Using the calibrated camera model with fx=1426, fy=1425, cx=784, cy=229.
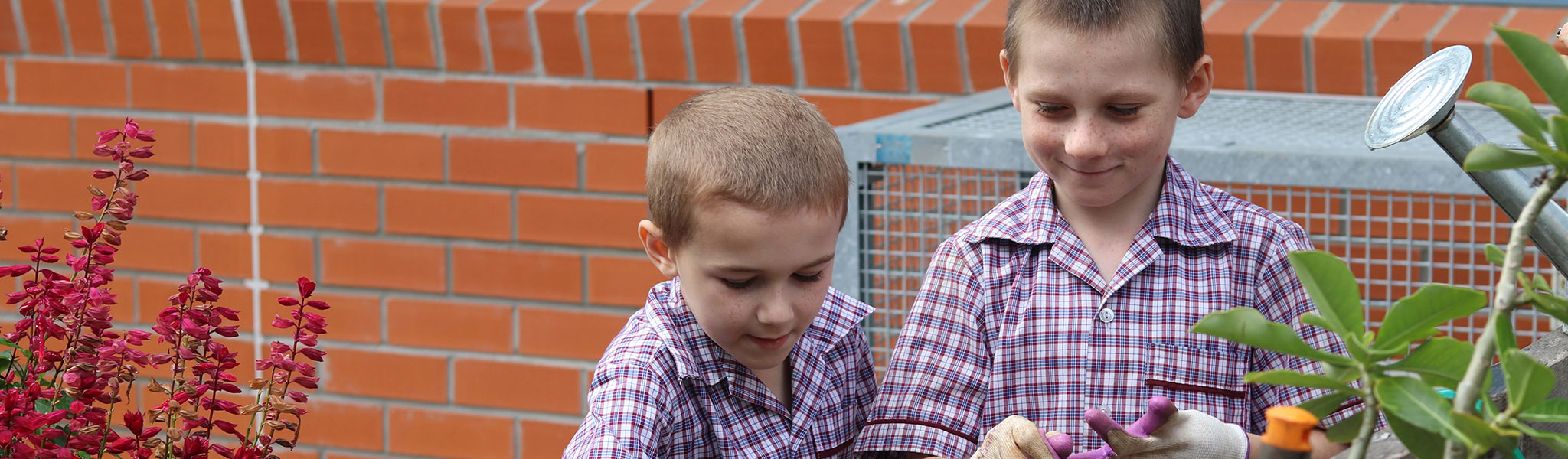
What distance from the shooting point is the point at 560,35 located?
8.90ft

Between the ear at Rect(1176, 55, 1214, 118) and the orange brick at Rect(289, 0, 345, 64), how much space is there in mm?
1797

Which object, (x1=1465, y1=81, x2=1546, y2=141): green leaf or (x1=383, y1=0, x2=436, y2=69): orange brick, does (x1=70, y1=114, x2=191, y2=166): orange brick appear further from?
(x1=1465, y1=81, x2=1546, y2=141): green leaf

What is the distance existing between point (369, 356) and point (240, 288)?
315 mm

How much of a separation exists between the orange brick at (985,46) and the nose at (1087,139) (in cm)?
105

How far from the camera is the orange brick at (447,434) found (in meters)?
2.96

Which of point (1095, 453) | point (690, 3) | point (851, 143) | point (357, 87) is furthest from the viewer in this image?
point (357, 87)

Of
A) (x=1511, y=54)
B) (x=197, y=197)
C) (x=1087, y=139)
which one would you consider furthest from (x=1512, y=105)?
(x=197, y=197)

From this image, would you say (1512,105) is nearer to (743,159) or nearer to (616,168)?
(743,159)

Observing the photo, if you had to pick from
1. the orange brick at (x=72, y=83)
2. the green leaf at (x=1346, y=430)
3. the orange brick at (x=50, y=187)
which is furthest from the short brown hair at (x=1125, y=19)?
the orange brick at (x=50, y=187)

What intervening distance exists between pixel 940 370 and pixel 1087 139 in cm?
31

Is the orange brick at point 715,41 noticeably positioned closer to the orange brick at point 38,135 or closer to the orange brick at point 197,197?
the orange brick at point 197,197

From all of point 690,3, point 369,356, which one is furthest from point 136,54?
point 690,3

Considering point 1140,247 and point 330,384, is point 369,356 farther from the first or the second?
point 1140,247

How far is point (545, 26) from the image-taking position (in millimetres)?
2713
